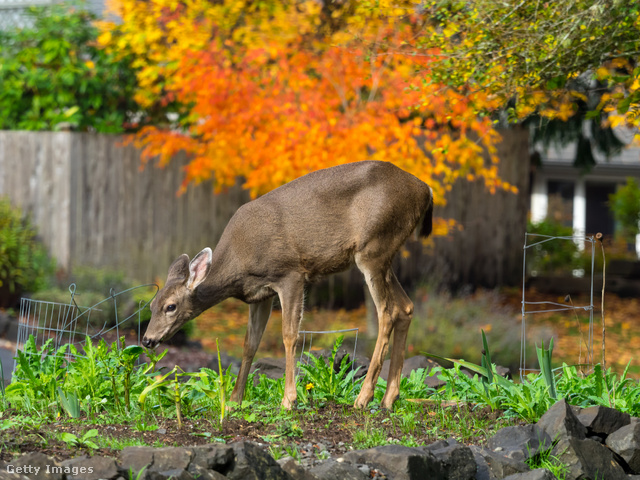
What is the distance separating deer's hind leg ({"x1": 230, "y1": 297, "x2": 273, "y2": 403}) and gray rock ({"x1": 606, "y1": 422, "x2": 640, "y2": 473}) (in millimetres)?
2404

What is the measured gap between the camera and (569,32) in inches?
216

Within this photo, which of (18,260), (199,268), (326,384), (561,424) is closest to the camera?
(561,424)

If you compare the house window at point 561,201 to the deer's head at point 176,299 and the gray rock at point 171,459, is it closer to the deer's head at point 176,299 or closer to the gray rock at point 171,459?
the deer's head at point 176,299

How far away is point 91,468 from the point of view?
11.9 ft

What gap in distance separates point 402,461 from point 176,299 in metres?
1.94

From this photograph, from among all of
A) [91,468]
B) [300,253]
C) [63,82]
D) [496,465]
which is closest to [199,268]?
[300,253]

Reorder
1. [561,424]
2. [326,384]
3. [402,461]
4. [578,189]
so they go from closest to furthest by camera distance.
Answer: [402,461] → [561,424] → [326,384] → [578,189]

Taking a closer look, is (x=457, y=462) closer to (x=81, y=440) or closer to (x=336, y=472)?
(x=336, y=472)

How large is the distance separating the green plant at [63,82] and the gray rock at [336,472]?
1045cm

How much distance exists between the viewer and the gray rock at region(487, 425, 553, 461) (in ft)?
14.2

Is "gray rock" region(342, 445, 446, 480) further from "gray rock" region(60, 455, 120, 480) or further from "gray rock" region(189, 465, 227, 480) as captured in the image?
"gray rock" region(60, 455, 120, 480)

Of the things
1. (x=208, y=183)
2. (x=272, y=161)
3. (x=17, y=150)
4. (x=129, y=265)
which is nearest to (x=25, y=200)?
(x=17, y=150)

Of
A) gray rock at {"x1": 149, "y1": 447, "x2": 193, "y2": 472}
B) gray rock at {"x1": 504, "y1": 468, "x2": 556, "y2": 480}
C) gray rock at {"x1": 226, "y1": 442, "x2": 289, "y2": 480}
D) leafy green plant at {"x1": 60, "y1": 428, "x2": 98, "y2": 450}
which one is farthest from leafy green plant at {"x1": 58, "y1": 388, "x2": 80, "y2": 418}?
gray rock at {"x1": 504, "y1": 468, "x2": 556, "y2": 480}

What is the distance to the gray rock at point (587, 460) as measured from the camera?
4.22 m
